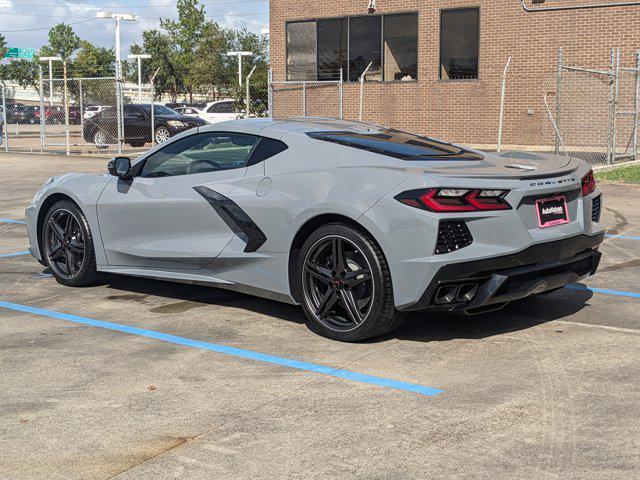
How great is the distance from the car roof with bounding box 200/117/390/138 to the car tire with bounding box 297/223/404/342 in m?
0.98

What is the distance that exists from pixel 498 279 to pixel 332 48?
22.8 metres

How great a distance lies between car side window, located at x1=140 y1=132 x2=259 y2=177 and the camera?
20.6 ft

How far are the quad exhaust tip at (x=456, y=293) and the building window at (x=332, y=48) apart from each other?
2229cm

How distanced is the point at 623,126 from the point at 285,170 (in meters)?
19.0

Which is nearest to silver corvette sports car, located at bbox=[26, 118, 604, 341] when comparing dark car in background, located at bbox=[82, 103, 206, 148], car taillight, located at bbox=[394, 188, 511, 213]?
car taillight, located at bbox=[394, 188, 511, 213]

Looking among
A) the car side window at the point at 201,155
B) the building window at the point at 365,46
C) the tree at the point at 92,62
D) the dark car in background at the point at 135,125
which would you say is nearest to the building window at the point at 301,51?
the building window at the point at 365,46

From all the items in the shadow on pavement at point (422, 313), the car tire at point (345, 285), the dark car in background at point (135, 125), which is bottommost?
the shadow on pavement at point (422, 313)

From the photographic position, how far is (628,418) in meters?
4.09

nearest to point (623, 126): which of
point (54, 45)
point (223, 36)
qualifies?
point (223, 36)

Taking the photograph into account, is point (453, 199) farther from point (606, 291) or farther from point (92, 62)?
point (92, 62)

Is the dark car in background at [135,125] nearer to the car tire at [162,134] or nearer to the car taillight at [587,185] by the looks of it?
the car tire at [162,134]

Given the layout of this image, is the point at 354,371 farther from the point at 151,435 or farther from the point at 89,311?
the point at 89,311

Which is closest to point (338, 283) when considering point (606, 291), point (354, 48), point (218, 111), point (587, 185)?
point (587, 185)

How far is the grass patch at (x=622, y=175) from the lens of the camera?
16.0 meters
